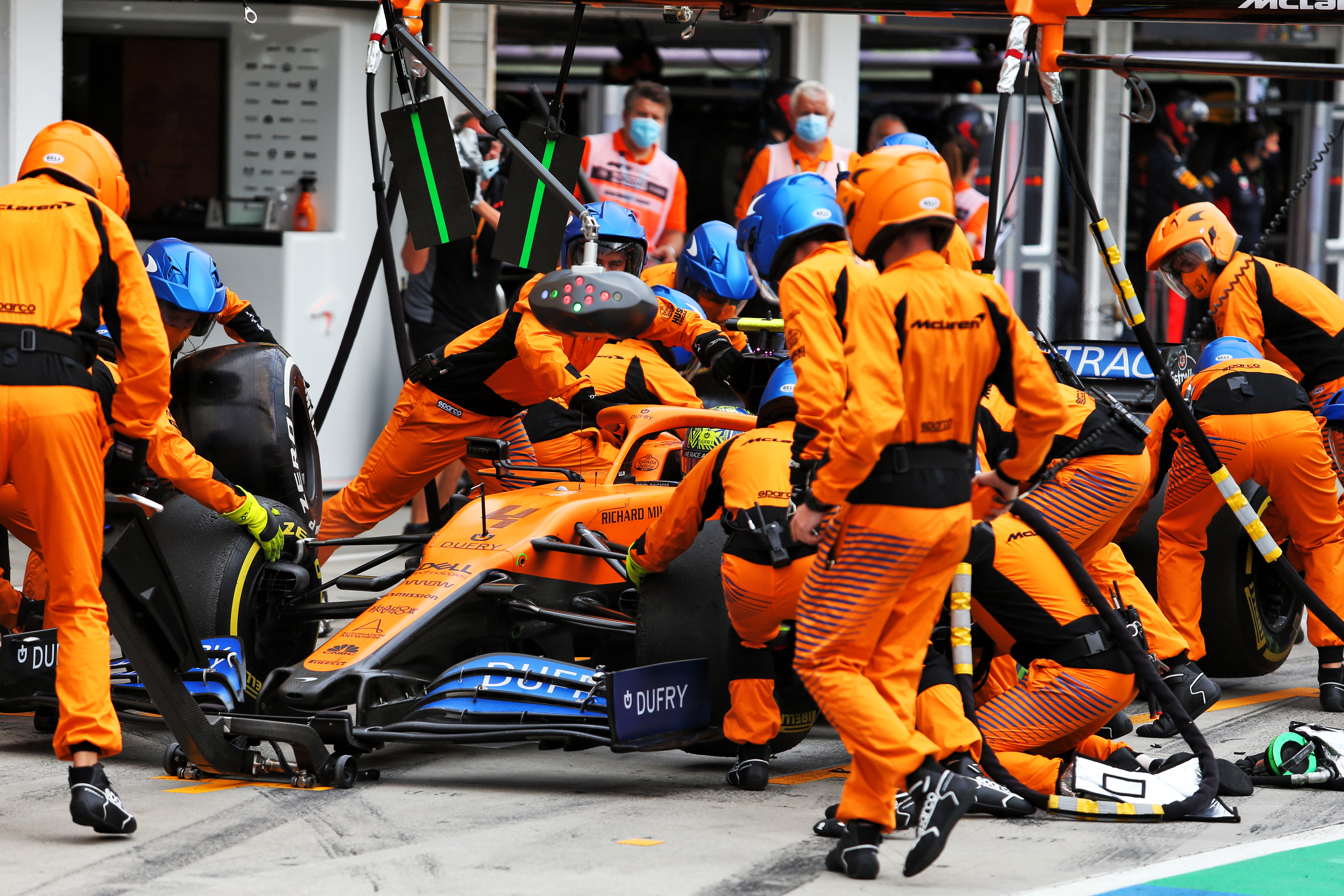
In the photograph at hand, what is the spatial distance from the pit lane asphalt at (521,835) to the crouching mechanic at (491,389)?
1.68 meters

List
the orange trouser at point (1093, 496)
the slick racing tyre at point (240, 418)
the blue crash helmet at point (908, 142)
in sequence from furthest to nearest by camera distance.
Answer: the slick racing tyre at point (240, 418)
the orange trouser at point (1093, 496)
the blue crash helmet at point (908, 142)

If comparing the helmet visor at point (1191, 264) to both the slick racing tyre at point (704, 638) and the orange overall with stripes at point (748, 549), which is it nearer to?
the orange overall with stripes at point (748, 549)

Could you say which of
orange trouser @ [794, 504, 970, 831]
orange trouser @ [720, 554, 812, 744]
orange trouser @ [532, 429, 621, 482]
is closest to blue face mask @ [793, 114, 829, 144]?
orange trouser @ [532, 429, 621, 482]

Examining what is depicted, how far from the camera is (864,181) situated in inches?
186

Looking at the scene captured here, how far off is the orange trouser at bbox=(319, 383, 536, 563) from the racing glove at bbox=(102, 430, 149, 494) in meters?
2.18

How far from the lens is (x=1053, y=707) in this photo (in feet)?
17.7

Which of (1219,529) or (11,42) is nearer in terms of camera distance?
(1219,529)

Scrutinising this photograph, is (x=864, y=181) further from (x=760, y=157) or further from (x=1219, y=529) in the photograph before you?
(x=760, y=157)

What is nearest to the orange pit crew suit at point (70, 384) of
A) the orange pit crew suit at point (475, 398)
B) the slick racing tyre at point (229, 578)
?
the slick racing tyre at point (229, 578)

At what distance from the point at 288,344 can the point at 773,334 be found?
4.72 m

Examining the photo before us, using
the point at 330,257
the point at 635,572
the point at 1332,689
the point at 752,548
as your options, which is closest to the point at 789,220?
the point at 752,548

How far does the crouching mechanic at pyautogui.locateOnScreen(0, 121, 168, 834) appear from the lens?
4.84 meters

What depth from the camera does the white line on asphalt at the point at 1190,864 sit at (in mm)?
4426

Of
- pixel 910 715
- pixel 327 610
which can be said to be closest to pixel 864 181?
pixel 910 715
